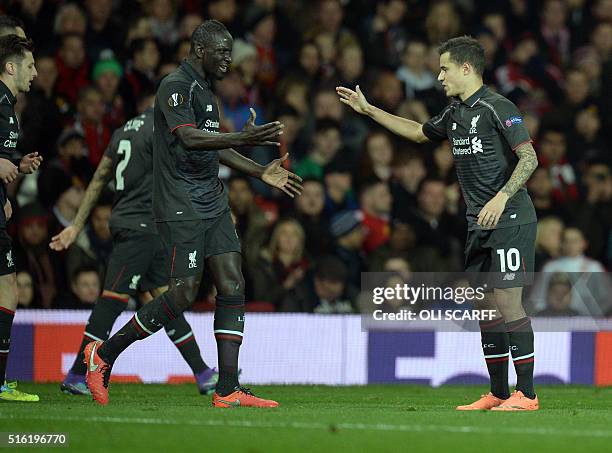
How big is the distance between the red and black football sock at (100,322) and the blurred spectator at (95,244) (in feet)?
6.66

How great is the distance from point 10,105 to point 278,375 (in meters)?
3.80

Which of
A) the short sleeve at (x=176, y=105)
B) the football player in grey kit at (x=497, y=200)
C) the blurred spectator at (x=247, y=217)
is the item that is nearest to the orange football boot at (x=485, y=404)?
the football player in grey kit at (x=497, y=200)

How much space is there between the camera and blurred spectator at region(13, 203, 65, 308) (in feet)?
37.7

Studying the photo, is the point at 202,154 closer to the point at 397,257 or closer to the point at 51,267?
the point at 51,267

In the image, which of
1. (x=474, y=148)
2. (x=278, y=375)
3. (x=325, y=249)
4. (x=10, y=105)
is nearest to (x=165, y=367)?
(x=278, y=375)

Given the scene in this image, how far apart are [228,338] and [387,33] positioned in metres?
8.05

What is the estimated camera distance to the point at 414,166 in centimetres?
1378

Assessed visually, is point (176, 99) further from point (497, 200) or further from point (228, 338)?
point (497, 200)

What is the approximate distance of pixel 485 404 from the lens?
8305mm

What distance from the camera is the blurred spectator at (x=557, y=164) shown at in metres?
14.4

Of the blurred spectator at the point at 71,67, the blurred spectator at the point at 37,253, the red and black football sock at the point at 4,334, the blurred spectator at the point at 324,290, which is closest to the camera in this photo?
the red and black football sock at the point at 4,334

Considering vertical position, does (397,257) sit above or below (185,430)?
above

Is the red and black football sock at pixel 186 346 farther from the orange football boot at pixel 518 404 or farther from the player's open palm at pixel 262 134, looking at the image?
the orange football boot at pixel 518 404

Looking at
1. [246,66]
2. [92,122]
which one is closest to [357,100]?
[92,122]
